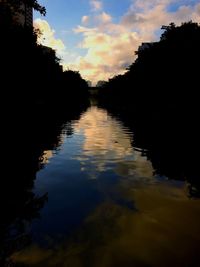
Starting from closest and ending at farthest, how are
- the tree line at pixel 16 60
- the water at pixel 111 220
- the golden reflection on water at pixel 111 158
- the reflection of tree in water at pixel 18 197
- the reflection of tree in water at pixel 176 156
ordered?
1. the water at pixel 111 220
2. the reflection of tree in water at pixel 18 197
3. the reflection of tree in water at pixel 176 156
4. the golden reflection on water at pixel 111 158
5. the tree line at pixel 16 60

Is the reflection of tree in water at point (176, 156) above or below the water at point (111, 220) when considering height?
below

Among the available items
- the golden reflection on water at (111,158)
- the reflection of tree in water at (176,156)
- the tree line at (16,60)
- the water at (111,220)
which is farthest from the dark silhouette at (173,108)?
the tree line at (16,60)

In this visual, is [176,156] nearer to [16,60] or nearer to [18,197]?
[18,197]

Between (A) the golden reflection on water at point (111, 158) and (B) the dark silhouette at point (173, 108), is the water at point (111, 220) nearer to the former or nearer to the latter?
→ (A) the golden reflection on water at point (111, 158)

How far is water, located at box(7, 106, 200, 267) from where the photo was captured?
22.3ft

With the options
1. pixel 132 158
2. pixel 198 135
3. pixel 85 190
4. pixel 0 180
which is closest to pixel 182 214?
pixel 85 190

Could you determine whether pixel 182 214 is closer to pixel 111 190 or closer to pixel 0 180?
pixel 111 190

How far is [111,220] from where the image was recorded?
873 cm

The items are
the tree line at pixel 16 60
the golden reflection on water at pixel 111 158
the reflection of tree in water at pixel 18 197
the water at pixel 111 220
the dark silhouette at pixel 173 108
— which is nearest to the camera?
the water at pixel 111 220

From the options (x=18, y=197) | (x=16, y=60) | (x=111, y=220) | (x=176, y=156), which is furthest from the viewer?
(x=16, y=60)

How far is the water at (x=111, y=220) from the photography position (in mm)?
6785

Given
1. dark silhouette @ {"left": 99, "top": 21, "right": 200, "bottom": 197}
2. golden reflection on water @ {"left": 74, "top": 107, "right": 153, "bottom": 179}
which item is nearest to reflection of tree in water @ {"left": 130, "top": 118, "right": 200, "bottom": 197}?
dark silhouette @ {"left": 99, "top": 21, "right": 200, "bottom": 197}

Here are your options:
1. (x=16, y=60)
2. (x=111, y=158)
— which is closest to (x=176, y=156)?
(x=111, y=158)

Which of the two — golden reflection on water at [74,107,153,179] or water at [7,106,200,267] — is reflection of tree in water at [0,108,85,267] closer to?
water at [7,106,200,267]
